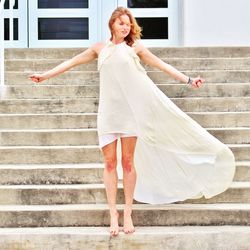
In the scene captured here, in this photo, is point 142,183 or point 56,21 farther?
point 56,21

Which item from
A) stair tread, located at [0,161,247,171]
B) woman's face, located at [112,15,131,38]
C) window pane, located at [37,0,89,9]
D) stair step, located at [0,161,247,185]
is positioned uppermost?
window pane, located at [37,0,89,9]

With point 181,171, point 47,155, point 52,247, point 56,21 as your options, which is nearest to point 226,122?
point 181,171

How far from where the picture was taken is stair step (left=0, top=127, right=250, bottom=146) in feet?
17.7

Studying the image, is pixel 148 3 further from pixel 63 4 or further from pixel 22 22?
pixel 22 22

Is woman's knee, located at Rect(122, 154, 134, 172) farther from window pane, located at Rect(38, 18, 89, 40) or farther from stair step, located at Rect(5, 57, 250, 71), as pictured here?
window pane, located at Rect(38, 18, 89, 40)

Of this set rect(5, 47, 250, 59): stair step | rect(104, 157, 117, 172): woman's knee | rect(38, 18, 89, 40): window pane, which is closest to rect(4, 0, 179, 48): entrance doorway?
rect(38, 18, 89, 40): window pane

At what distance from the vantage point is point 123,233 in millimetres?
4203

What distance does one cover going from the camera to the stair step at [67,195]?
15.5 ft

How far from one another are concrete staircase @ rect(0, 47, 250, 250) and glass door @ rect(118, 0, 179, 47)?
1.96m

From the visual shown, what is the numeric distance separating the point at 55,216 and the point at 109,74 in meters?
1.20

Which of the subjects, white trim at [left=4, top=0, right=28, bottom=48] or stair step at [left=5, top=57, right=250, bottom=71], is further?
white trim at [left=4, top=0, right=28, bottom=48]

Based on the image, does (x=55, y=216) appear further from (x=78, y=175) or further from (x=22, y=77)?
Result: (x=22, y=77)

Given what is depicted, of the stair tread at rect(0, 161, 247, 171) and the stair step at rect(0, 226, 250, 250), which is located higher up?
the stair tread at rect(0, 161, 247, 171)

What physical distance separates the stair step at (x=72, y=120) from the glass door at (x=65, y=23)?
3.49m
